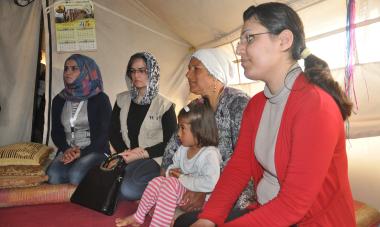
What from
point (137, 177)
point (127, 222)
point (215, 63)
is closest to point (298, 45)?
point (215, 63)

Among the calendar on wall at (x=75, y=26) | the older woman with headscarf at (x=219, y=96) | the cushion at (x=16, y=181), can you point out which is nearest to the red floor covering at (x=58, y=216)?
the cushion at (x=16, y=181)

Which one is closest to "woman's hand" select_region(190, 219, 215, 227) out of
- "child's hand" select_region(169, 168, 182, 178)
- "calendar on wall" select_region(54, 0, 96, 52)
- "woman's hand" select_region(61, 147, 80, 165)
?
"child's hand" select_region(169, 168, 182, 178)

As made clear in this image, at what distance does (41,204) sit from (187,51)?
6.65 feet

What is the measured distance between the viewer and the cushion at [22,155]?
2.40 metres

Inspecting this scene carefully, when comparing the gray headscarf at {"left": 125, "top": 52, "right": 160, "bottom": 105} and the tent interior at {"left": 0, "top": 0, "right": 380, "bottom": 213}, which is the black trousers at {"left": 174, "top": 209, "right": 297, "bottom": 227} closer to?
the gray headscarf at {"left": 125, "top": 52, "right": 160, "bottom": 105}

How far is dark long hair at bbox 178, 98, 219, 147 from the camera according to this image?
181cm

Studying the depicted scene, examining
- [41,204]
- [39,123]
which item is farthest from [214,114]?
[39,123]

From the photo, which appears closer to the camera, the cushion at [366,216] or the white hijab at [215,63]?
the cushion at [366,216]

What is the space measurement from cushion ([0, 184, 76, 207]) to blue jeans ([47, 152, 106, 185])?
9 centimetres

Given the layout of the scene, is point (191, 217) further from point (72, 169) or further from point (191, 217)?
point (72, 169)

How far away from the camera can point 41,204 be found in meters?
2.28

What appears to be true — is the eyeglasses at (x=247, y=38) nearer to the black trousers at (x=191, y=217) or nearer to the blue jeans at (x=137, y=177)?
the black trousers at (x=191, y=217)

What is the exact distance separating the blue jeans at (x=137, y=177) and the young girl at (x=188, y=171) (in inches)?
11.9

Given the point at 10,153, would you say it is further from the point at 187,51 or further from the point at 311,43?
the point at 311,43
